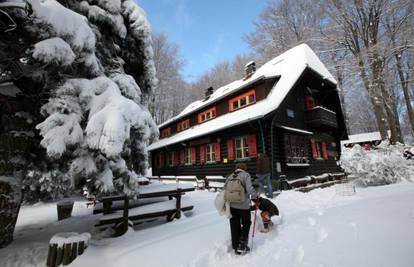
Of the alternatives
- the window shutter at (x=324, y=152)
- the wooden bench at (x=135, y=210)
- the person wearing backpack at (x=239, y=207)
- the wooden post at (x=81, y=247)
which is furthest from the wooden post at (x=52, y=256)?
the window shutter at (x=324, y=152)

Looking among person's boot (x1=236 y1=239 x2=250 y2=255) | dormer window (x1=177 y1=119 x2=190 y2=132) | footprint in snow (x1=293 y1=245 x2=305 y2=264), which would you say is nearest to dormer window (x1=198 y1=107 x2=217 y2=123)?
dormer window (x1=177 y1=119 x2=190 y2=132)

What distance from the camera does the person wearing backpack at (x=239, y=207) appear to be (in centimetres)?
410

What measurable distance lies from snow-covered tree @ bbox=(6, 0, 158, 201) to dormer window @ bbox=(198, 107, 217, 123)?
11.2 m

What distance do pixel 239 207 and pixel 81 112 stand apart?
350 cm

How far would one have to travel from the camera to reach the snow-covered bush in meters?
10.0

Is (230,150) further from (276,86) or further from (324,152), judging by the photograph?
(324,152)

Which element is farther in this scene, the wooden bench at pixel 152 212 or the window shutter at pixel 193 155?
the window shutter at pixel 193 155

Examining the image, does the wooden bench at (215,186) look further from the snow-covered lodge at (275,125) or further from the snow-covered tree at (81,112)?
the snow-covered tree at (81,112)

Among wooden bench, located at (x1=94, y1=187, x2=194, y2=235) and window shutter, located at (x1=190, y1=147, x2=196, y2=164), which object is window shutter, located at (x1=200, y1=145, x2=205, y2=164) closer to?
window shutter, located at (x1=190, y1=147, x2=196, y2=164)

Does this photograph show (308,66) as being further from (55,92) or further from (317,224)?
(55,92)

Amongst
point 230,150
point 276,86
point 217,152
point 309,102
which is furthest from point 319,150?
point 217,152

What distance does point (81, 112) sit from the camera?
13.6ft

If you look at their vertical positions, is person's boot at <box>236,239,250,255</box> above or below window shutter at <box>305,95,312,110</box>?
below

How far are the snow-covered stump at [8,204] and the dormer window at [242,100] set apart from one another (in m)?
11.5
